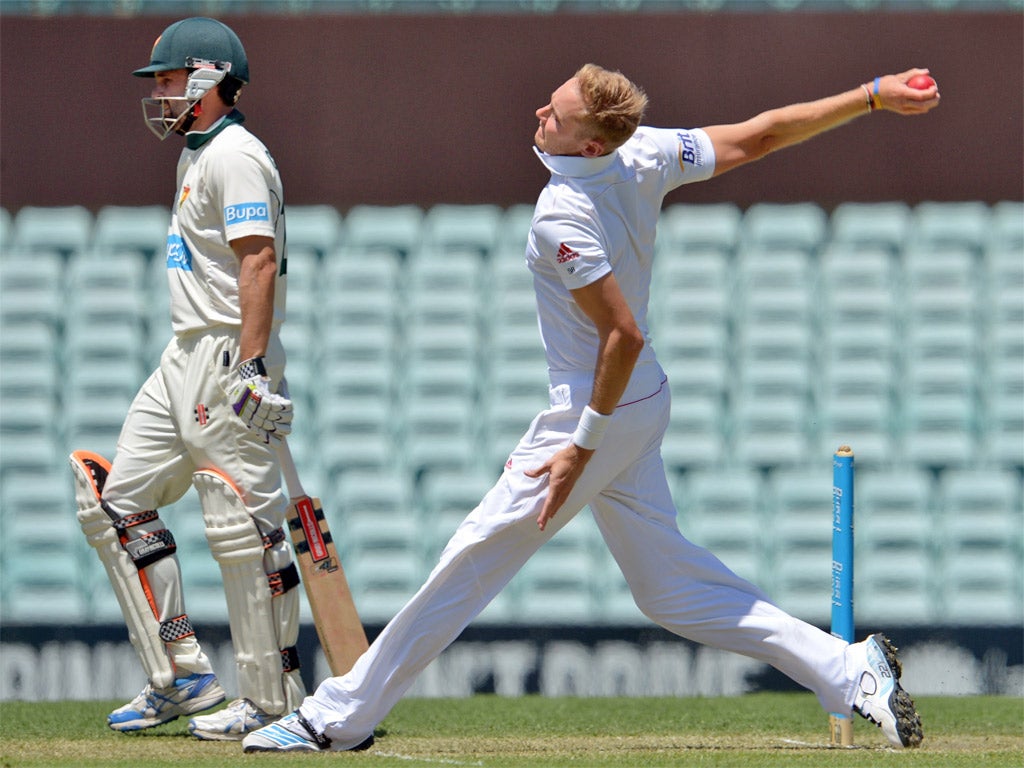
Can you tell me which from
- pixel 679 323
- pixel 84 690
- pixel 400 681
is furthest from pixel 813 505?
pixel 400 681

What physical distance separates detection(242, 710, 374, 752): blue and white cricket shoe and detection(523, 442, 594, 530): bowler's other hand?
0.84 metres

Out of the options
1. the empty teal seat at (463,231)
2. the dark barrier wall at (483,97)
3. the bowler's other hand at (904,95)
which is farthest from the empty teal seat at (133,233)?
the bowler's other hand at (904,95)

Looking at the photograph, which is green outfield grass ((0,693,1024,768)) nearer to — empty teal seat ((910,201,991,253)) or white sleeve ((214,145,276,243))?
white sleeve ((214,145,276,243))

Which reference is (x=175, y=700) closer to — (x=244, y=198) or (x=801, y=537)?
(x=244, y=198)

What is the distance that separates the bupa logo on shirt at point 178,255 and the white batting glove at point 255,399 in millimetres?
394

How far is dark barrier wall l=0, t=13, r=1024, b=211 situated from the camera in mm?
8867

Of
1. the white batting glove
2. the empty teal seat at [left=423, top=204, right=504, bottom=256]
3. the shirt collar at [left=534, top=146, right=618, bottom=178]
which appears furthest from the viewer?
the empty teal seat at [left=423, top=204, right=504, bottom=256]

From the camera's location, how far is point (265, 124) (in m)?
8.92

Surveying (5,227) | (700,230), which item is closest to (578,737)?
(700,230)

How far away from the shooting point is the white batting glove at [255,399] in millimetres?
4469

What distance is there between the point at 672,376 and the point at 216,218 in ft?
13.4

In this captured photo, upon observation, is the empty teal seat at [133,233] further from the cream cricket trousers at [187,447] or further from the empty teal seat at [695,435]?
the cream cricket trousers at [187,447]

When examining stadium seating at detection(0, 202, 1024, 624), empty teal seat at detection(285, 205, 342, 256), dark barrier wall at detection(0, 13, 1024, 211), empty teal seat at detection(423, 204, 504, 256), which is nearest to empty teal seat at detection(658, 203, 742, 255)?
stadium seating at detection(0, 202, 1024, 624)

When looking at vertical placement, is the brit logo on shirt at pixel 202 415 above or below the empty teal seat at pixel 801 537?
above
